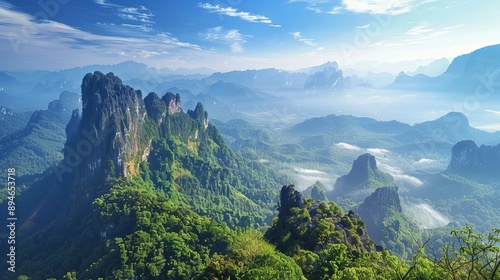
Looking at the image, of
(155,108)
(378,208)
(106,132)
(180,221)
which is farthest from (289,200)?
(155,108)

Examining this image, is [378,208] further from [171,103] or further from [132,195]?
[171,103]

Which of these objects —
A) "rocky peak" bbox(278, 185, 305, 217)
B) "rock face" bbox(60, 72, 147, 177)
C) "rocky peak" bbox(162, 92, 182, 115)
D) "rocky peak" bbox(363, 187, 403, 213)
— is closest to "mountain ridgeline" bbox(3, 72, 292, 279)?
"rock face" bbox(60, 72, 147, 177)

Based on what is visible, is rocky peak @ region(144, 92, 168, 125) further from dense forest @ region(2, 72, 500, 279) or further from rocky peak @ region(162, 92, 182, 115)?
rocky peak @ region(162, 92, 182, 115)

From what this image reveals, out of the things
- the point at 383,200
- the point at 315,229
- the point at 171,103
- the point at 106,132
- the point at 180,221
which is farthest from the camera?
the point at 171,103

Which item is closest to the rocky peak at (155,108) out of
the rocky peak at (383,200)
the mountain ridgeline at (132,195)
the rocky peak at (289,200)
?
the mountain ridgeline at (132,195)

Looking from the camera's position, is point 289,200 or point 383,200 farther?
point 383,200

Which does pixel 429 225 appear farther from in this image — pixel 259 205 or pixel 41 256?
pixel 41 256

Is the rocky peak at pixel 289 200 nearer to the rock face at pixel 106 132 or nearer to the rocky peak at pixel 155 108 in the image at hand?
the rock face at pixel 106 132

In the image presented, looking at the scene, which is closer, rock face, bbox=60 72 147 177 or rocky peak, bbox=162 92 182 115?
rock face, bbox=60 72 147 177
